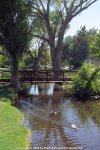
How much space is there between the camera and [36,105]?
2564 cm

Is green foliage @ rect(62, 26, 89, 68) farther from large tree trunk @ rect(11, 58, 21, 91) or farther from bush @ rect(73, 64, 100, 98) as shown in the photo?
bush @ rect(73, 64, 100, 98)

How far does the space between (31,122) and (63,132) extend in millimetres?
2844

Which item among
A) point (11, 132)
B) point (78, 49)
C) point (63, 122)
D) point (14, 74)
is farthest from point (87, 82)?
point (78, 49)

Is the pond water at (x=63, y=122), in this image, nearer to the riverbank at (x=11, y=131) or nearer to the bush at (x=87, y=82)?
the riverbank at (x=11, y=131)

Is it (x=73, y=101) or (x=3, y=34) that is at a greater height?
(x=3, y=34)

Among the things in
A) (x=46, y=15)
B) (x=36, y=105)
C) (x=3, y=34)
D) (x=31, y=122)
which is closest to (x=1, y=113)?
(x=31, y=122)

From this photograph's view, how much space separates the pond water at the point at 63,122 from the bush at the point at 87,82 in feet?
4.88

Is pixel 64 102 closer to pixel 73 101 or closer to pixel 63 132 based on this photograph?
pixel 73 101

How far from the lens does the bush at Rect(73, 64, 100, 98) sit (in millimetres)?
29797

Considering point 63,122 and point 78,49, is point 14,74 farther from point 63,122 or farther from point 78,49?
point 78,49

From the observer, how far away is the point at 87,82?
30.0 metres

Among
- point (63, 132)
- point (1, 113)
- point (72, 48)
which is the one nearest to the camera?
point (63, 132)

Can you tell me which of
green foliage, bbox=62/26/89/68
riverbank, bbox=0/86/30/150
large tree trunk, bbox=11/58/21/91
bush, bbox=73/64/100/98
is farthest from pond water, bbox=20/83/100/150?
green foliage, bbox=62/26/89/68

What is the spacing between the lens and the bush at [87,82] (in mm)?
29797
